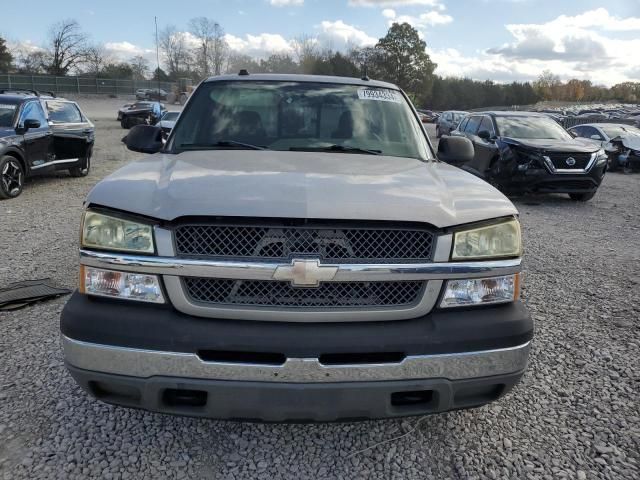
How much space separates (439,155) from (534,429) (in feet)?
6.35

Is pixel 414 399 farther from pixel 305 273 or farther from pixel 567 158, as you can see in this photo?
pixel 567 158

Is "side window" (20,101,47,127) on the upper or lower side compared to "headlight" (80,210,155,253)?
lower

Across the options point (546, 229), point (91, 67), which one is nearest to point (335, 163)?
point (546, 229)

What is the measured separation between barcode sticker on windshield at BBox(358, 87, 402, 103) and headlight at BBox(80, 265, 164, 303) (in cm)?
226

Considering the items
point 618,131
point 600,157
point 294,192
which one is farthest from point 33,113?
point 618,131

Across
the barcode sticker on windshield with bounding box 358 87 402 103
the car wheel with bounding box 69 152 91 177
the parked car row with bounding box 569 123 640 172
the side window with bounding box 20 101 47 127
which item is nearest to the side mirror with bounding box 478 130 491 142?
the parked car row with bounding box 569 123 640 172

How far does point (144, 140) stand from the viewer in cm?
364

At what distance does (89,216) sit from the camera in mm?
2123

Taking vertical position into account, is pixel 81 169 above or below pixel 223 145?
below

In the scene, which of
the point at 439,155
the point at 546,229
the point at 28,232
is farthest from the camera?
the point at 546,229

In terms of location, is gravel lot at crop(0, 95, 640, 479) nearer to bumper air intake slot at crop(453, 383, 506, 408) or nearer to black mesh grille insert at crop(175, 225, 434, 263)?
bumper air intake slot at crop(453, 383, 506, 408)

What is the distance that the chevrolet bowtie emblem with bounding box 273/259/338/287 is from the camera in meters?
1.99

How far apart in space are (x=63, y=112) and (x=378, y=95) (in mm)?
9251

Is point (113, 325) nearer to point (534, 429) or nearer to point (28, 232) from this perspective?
point (534, 429)
